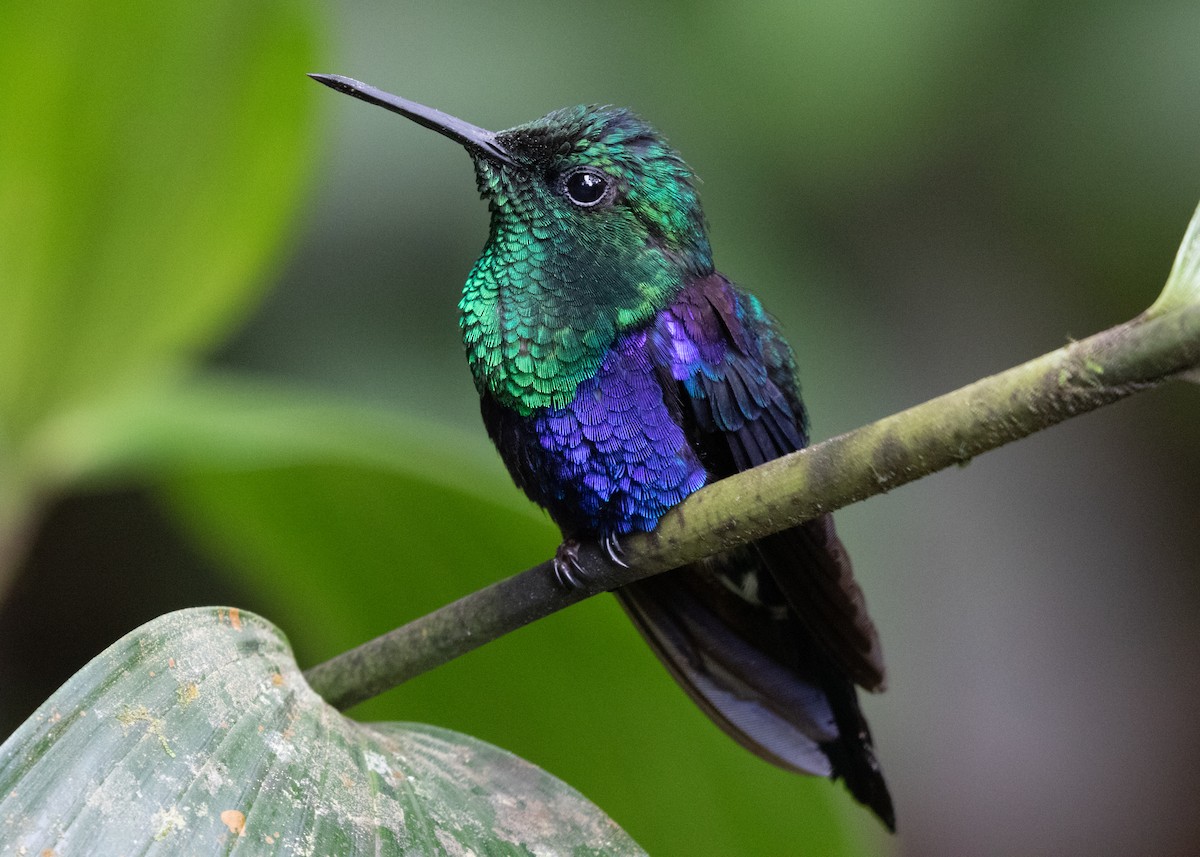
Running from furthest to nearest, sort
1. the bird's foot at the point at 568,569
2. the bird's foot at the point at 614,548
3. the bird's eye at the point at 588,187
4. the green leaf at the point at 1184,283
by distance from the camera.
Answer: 1. the bird's eye at the point at 588,187
2. the bird's foot at the point at 614,548
3. the bird's foot at the point at 568,569
4. the green leaf at the point at 1184,283

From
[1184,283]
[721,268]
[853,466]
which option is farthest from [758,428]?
[721,268]

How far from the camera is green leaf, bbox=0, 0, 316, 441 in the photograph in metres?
1.78

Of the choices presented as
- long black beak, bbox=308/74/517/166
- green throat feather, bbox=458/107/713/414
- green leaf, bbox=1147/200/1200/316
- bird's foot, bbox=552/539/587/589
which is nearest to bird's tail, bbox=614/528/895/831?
bird's foot, bbox=552/539/587/589

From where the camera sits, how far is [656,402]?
1476 mm

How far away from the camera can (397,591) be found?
5.94 feet

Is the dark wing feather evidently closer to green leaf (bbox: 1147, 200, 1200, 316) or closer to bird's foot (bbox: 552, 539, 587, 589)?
bird's foot (bbox: 552, 539, 587, 589)

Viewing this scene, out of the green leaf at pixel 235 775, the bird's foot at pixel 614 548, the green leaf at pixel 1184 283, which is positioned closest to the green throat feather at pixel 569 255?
the bird's foot at pixel 614 548

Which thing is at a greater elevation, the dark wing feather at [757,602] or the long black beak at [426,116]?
the long black beak at [426,116]

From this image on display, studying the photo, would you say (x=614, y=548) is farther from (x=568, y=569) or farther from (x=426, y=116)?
(x=426, y=116)

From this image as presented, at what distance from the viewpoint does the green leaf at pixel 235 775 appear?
91 centimetres

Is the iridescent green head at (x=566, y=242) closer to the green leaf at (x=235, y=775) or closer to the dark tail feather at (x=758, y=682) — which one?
the dark tail feather at (x=758, y=682)

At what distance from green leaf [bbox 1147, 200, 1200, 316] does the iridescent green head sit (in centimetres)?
68

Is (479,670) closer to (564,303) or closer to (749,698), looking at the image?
(749,698)

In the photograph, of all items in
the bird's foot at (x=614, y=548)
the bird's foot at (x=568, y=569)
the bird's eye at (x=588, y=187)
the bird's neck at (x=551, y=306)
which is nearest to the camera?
the bird's foot at (x=568, y=569)
